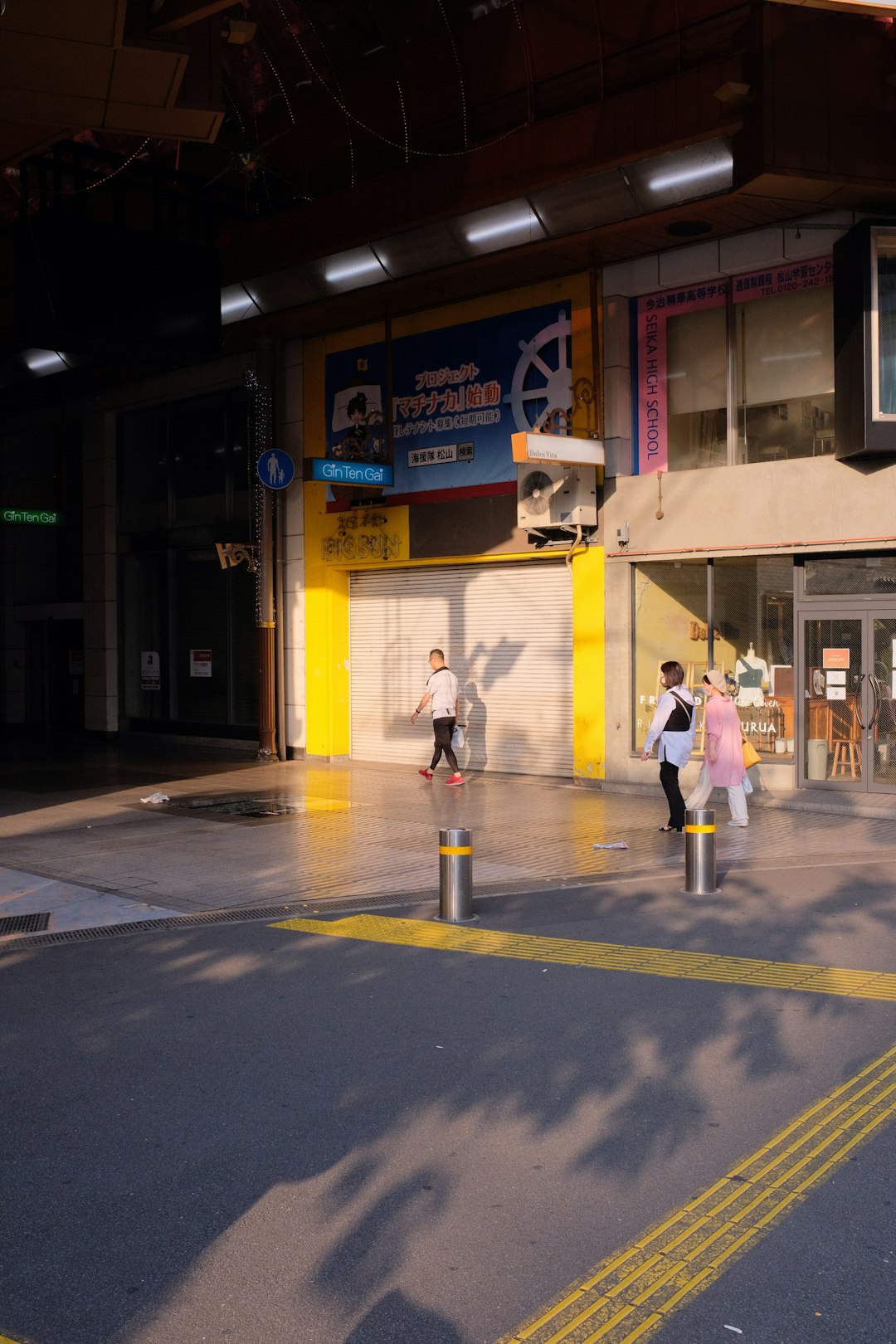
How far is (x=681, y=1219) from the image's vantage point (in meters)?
4.12

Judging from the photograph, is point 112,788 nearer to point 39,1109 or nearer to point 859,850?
point 859,850

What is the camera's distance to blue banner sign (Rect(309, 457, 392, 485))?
16844 millimetres

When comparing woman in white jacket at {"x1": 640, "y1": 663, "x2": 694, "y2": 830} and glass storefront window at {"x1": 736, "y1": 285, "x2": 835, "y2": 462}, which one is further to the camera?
glass storefront window at {"x1": 736, "y1": 285, "x2": 835, "y2": 462}

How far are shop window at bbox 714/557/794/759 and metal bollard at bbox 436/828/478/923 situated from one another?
6.64 m

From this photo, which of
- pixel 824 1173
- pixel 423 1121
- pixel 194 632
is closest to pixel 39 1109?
pixel 423 1121

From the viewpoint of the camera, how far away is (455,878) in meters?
8.77

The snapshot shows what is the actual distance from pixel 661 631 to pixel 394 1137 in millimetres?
11615

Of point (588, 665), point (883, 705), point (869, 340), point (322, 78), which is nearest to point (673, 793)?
point (883, 705)

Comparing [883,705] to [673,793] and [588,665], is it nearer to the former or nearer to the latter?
[673,793]

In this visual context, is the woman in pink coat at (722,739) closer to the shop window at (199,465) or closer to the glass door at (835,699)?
the glass door at (835,699)

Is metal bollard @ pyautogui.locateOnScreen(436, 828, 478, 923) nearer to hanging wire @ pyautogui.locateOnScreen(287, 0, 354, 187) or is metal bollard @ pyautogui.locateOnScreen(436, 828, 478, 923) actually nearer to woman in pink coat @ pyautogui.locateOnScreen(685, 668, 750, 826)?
woman in pink coat @ pyautogui.locateOnScreen(685, 668, 750, 826)

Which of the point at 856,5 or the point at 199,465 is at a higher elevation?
the point at 856,5

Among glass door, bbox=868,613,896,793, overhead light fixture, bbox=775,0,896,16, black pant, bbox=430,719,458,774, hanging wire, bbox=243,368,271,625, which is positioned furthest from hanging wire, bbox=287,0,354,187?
glass door, bbox=868,613,896,793

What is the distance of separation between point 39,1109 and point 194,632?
1823 centimetres
